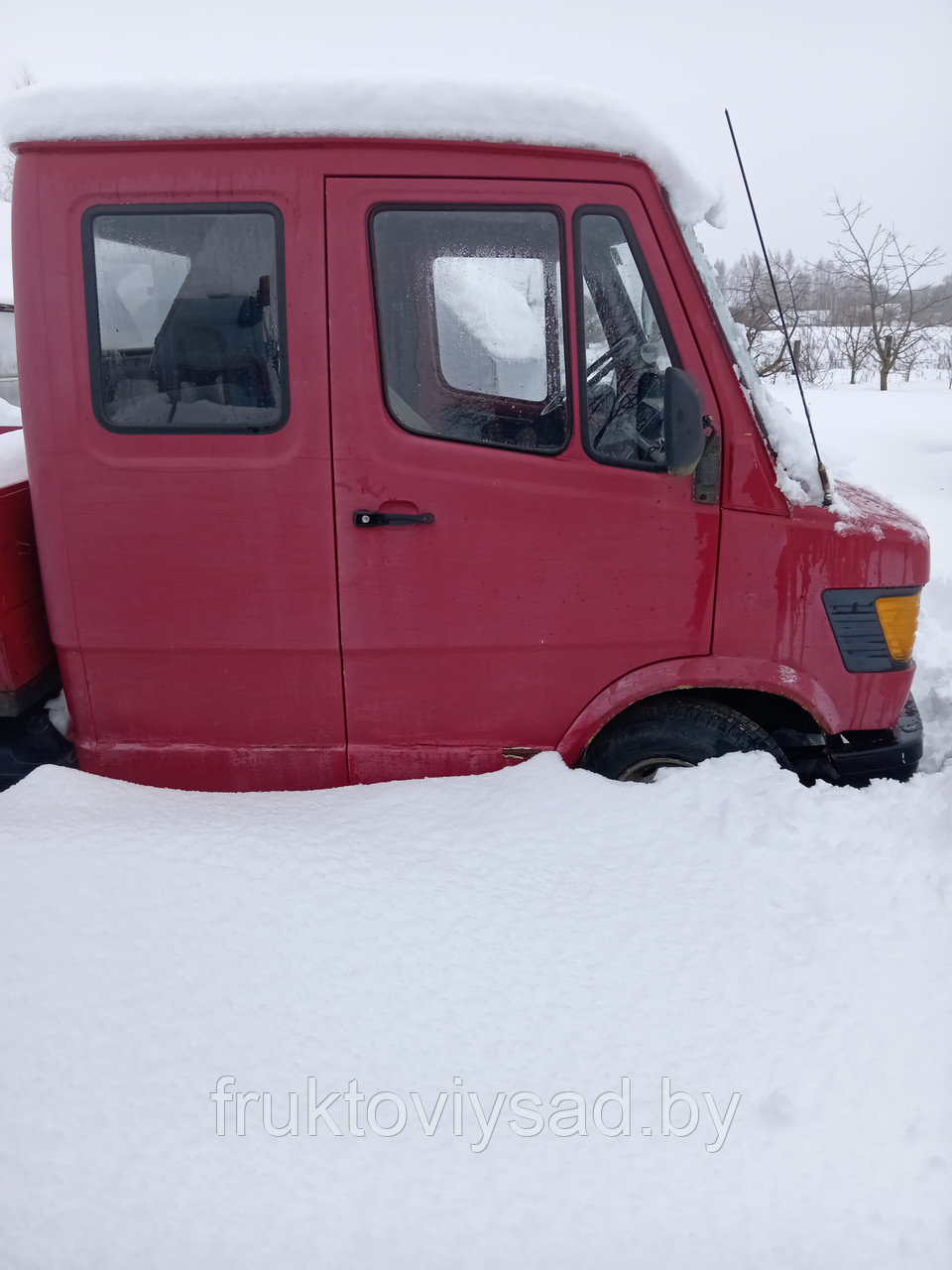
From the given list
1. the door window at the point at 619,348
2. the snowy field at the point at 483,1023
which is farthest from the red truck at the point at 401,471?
the snowy field at the point at 483,1023

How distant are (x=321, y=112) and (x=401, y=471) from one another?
0.94 m

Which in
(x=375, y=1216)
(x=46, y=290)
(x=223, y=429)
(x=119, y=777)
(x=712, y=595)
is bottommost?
→ (x=375, y=1216)

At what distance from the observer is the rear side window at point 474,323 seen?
7.56ft

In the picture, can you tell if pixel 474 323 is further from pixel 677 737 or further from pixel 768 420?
pixel 677 737

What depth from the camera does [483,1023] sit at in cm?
190

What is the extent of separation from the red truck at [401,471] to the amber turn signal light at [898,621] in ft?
0.04

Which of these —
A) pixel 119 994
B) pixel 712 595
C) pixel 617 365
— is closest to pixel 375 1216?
pixel 119 994

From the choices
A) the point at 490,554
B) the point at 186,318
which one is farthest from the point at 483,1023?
the point at 186,318

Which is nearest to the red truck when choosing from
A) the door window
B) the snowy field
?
the door window

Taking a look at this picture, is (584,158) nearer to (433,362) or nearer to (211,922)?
(433,362)

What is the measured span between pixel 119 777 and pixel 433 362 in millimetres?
1584

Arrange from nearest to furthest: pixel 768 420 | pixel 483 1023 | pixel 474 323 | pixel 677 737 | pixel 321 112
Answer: pixel 483 1023
pixel 321 112
pixel 474 323
pixel 768 420
pixel 677 737

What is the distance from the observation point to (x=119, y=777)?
8.71 feet

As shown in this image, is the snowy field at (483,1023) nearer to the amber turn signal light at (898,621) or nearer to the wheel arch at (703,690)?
the wheel arch at (703,690)
